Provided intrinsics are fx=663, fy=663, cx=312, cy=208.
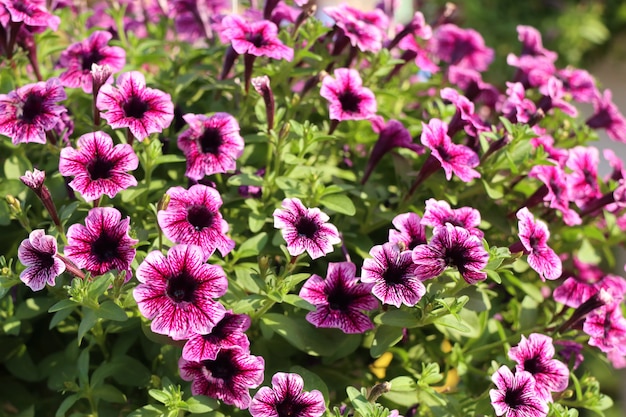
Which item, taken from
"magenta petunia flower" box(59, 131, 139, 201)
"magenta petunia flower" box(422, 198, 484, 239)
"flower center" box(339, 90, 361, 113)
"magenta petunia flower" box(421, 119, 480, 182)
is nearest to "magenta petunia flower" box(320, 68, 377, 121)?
"flower center" box(339, 90, 361, 113)

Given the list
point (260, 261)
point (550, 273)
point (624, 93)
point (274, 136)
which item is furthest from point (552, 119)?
point (624, 93)

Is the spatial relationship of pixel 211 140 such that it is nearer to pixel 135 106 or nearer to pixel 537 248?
pixel 135 106

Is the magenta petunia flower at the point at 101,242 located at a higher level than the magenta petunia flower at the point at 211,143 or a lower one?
lower

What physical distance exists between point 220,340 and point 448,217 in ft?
1.30

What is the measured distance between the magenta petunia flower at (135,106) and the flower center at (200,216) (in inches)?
5.7

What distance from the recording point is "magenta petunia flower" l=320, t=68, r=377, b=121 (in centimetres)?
116

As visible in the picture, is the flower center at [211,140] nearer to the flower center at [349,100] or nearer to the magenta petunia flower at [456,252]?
the flower center at [349,100]

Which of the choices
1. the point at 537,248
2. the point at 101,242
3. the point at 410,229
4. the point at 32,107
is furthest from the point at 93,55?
the point at 537,248

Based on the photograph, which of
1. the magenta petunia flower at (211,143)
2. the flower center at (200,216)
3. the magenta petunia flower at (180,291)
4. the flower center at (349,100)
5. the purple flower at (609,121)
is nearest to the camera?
the magenta petunia flower at (180,291)

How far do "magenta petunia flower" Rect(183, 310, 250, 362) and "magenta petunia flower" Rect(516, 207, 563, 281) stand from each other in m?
0.45

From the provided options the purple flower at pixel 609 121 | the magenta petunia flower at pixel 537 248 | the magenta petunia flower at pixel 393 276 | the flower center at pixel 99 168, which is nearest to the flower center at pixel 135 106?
the flower center at pixel 99 168

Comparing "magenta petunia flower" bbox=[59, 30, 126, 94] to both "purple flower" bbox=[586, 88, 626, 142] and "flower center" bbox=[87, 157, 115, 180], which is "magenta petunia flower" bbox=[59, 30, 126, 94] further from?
"purple flower" bbox=[586, 88, 626, 142]

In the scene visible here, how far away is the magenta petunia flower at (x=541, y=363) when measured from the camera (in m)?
1.00

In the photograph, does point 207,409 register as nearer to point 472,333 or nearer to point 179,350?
point 179,350
